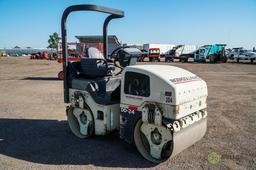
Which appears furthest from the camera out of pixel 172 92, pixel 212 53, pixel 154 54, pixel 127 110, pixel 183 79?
pixel 154 54

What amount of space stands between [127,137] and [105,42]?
262 centimetres

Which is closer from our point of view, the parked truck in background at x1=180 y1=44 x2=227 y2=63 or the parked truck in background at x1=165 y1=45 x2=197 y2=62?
the parked truck in background at x1=180 y1=44 x2=227 y2=63

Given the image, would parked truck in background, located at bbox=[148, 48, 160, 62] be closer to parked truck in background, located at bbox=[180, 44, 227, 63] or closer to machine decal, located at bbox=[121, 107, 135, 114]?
parked truck in background, located at bbox=[180, 44, 227, 63]

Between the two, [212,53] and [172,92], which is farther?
[212,53]

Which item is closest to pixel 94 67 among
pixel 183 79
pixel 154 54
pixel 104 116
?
pixel 104 116

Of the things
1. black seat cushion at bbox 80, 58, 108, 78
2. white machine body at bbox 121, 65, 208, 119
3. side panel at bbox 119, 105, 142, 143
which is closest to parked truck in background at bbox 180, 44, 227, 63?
black seat cushion at bbox 80, 58, 108, 78

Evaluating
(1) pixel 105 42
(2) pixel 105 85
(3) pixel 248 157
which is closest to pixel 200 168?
(3) pixel 248 157

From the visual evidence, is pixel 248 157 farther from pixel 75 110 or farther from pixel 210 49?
pixel 210 49

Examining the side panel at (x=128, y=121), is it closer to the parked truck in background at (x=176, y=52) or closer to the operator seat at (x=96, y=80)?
the operator seat at (x=96, y=80)

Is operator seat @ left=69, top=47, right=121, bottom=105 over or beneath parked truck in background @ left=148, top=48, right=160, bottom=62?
beneath

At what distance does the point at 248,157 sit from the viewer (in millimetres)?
4562

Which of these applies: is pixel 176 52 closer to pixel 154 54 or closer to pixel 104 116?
pixel 154 54

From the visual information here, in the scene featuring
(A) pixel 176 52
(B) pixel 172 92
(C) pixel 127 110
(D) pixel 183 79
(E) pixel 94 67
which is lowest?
(C) pixel 127 110

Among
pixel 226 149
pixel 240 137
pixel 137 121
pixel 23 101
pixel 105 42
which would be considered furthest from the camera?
pixel 23 101
